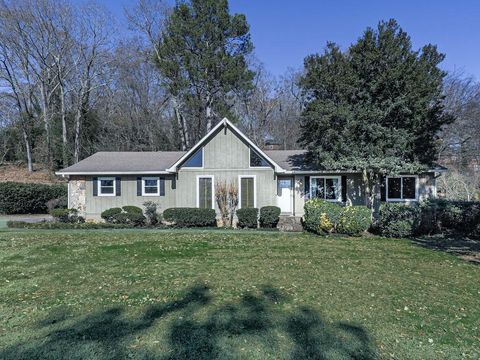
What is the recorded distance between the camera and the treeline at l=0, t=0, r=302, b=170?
25.9 m

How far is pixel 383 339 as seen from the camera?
4.10 metres

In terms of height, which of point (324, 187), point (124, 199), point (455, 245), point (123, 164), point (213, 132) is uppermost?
point (213, 132)

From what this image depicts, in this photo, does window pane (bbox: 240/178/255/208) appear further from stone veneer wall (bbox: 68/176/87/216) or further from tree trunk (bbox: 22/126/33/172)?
tree trunk (bbox: 22/126/33/172)

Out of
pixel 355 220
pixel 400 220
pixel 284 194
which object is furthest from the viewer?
pixel 284 194

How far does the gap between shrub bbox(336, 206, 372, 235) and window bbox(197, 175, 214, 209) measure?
6.73 meters

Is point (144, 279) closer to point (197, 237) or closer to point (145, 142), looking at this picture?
point (197, 237)

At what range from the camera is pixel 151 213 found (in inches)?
665

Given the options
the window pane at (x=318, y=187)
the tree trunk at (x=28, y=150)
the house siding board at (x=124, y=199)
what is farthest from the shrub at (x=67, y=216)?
the tree trunk at (x=28, y=150)

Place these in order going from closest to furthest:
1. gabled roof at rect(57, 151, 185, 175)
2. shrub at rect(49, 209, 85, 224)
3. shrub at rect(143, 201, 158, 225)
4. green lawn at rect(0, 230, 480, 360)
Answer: green lawn at rect(0, 230, 480, 360) → shrub at rect(49, 209, 85, 224) → shrub at rect(143, 201, 158, 225) → gabled roof at rect(57, 151, 185, 175)

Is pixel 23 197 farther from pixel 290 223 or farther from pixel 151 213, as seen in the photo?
pixel 290 223

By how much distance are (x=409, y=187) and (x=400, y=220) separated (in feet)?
18.6

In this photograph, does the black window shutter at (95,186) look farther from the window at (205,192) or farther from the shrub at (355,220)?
the shrub at (355,220)

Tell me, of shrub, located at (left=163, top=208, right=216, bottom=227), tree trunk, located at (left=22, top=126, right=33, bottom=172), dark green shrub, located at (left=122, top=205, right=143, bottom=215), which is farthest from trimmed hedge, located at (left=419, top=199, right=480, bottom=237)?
tree trunk, located at (left=22, top=126, right=33, bottom=172)

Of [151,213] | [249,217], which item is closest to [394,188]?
[249,217]
